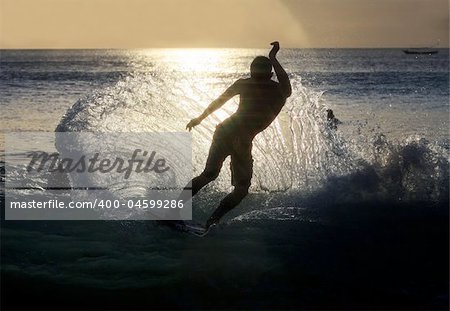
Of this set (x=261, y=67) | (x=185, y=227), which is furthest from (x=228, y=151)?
(x=185, y=227)

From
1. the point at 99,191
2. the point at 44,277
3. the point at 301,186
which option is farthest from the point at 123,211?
the point at 301,186

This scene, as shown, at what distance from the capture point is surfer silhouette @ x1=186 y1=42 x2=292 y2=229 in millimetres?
8625

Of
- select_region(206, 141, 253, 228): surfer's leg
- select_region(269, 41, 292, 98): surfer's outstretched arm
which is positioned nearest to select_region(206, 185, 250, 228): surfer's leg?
select_region(206, 141, 253, 228): surfer's leg

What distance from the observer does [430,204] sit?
428 inches

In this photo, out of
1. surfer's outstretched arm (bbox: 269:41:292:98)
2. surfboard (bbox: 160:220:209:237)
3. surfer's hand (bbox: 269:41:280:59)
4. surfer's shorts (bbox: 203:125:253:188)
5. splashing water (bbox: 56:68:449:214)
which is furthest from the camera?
splashing water (bbox: 56:68:449:214)

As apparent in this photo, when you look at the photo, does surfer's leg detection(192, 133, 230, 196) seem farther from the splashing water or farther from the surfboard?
the splashing water

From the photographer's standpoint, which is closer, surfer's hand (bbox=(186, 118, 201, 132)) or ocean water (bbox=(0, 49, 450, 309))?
ocean water (bbox=(0, 49, 450, 309))

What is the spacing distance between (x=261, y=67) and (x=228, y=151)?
1.16 meters

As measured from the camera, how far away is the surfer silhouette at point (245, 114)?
862 centimetres

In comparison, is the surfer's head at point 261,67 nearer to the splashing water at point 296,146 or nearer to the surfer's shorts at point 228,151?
the surfer's shorts at point 228,151

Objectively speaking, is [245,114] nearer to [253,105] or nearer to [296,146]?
[253,105]

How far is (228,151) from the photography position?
348 inches

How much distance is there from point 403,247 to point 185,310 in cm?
329

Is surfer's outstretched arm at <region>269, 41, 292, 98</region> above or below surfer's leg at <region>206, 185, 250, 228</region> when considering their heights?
above
